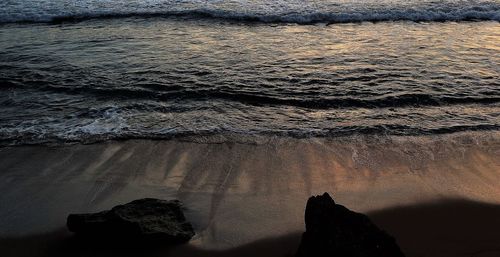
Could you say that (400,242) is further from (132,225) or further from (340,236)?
(132,225)

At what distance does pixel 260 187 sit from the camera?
548cm

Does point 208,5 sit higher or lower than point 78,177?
higher

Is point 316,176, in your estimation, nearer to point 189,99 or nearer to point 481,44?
point 189,99

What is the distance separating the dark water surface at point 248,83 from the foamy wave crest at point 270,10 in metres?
2.19

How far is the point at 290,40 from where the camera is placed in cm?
1330

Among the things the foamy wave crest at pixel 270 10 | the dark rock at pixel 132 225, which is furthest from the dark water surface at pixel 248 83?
the dark rock at pixel 132 225

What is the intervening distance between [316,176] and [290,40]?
26.8 ft

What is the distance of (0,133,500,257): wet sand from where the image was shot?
4477mm

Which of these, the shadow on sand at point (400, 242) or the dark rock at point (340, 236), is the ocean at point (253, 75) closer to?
the shadow on sand at point (400, 242)

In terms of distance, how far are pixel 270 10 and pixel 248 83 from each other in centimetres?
908

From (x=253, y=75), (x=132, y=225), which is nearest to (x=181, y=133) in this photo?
(x=132, y=225)

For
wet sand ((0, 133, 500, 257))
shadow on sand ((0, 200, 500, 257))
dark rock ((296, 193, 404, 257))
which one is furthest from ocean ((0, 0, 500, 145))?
dark rock ((296, 193, 404, 257))

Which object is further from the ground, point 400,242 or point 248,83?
point 248,83

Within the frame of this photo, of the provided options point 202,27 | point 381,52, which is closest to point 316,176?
point 381,52
